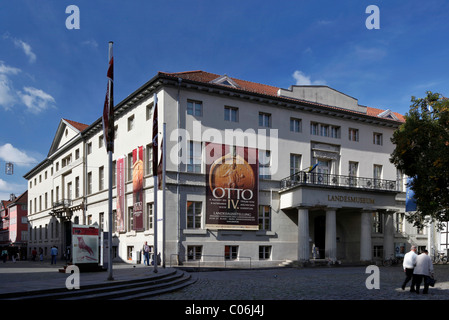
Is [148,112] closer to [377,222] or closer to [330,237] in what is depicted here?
[330,237]

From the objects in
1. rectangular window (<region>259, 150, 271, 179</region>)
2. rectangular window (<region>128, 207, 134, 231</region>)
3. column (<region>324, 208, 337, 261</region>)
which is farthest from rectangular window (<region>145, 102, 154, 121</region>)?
column (<region>324, 208, 337, 261</region>)

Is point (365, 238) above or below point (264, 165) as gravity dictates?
below

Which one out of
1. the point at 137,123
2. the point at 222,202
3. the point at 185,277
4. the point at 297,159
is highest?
the point at 137,123

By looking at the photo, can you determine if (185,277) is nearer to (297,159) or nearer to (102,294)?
(102,294)

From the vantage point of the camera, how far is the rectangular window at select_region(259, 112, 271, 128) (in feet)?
118

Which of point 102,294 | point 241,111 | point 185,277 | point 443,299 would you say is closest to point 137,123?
point 241,111

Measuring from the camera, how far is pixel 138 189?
3441 centimetres

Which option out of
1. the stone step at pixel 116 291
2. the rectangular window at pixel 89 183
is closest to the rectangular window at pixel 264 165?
the stone step at pixel 116 291

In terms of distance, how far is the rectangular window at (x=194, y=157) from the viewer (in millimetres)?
32469

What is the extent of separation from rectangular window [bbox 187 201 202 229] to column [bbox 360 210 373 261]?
12.5m

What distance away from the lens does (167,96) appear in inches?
1261

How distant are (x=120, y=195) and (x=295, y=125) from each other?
15164 millimetres

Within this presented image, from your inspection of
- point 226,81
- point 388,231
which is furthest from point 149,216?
point 388,231
